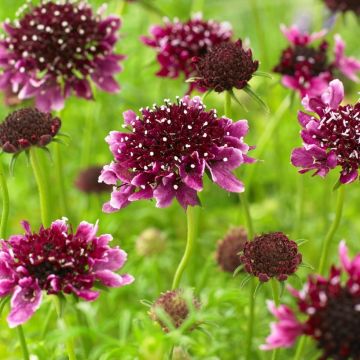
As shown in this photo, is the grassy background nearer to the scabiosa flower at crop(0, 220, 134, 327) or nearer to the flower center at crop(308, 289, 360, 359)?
the scabiosa flower at crop(0, 220, 134, 327)

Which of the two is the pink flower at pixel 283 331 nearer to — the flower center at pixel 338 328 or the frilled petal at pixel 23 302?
the flower center at pixel 338 328

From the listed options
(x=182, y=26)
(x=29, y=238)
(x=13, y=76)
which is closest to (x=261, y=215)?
(x=182, y=26)

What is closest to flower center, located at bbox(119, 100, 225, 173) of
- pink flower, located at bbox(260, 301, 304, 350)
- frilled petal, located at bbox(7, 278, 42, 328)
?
frilled petal, located at bbox(7, 278, 42, 328)

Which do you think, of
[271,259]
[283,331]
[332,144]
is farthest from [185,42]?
[283,331]

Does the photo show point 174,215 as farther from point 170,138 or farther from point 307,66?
point 170,138

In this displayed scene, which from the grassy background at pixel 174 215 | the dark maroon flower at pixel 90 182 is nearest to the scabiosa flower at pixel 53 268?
the grassy background at pixel 174 215
